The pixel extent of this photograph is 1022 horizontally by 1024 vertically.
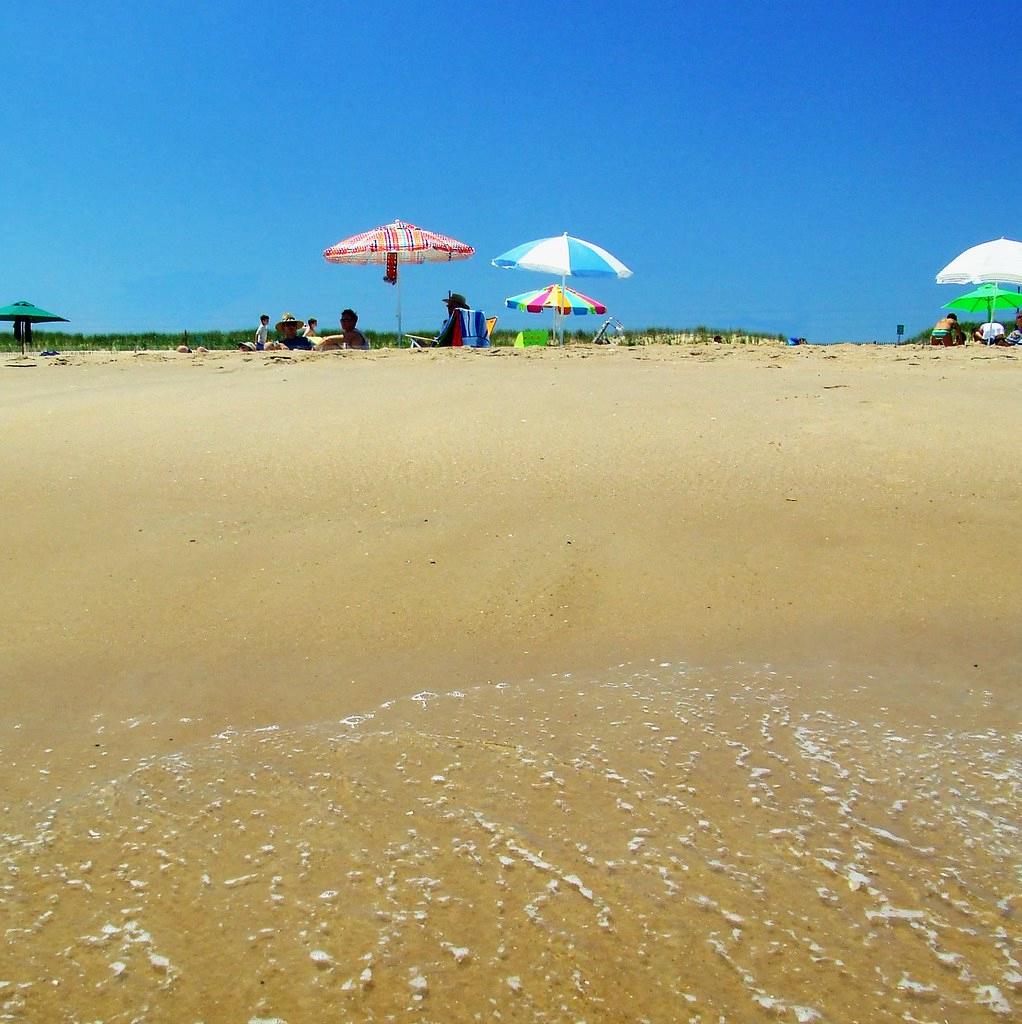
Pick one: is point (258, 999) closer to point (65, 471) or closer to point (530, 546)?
point (530, 546)

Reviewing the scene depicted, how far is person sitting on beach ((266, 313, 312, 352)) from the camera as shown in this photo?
993cm

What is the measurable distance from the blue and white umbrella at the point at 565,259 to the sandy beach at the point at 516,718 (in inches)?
343

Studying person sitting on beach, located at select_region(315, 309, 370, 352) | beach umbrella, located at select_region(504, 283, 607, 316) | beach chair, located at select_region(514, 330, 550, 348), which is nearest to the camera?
person sitting on beach, located at select_region(315, 309, 370, 352)

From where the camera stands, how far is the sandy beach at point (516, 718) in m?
1.37

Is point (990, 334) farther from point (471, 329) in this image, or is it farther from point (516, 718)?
point (516, 718)

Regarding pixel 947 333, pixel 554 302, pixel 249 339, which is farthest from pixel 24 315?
pixel 947 333

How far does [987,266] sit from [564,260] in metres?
5.31

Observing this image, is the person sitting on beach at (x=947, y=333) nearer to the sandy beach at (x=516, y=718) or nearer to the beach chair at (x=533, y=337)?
the beach chair at (x=533, y=337)

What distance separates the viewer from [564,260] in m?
12.9

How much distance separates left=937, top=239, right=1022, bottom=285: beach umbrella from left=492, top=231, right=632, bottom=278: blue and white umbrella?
13.7ft

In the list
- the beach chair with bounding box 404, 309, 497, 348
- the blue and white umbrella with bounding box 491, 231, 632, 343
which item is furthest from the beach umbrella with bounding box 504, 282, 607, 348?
the beach chair with bounding box 404, 309, 497, 348

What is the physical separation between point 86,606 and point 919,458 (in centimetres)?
316

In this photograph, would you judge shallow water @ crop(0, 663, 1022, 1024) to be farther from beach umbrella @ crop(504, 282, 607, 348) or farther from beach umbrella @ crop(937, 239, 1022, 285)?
beach umbrella @ crop(504, 282, 607, 348)

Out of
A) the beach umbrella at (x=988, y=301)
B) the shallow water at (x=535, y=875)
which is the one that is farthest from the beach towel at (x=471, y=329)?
the shallow water at (x=535, y=875)
